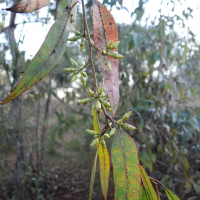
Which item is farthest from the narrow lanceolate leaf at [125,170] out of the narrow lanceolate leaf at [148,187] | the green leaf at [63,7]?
the green leaf at [63,7]

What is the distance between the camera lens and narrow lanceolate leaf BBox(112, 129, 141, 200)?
43cm

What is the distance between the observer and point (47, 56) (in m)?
0.45

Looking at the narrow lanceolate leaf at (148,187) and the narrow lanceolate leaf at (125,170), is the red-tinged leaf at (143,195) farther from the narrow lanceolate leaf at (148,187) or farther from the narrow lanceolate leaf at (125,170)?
the narrow lanceolate leaf at (125,170)

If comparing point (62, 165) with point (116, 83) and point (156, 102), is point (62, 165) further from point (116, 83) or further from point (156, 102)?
point (116, 83)

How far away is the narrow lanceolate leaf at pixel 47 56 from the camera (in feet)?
1.36

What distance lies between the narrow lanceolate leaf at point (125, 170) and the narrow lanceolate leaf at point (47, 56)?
0.77 ft

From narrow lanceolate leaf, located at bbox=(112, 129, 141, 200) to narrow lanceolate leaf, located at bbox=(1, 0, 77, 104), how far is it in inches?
9.2

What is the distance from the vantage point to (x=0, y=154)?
5.41 ft

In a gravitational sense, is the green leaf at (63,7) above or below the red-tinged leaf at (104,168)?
above

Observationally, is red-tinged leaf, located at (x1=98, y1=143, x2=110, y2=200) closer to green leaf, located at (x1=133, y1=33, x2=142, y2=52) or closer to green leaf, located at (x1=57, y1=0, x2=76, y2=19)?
green leaf, located at (x1=57, y1=0, x2=76, y2=19)

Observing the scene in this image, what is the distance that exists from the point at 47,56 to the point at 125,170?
32cm

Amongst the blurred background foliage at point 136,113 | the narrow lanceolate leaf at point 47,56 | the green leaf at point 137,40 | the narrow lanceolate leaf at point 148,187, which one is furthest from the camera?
the blurred background foliage at point 136,113

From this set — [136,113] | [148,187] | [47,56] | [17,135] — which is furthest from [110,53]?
[17,135]

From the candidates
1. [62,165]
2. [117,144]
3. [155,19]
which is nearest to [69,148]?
[62,165]
